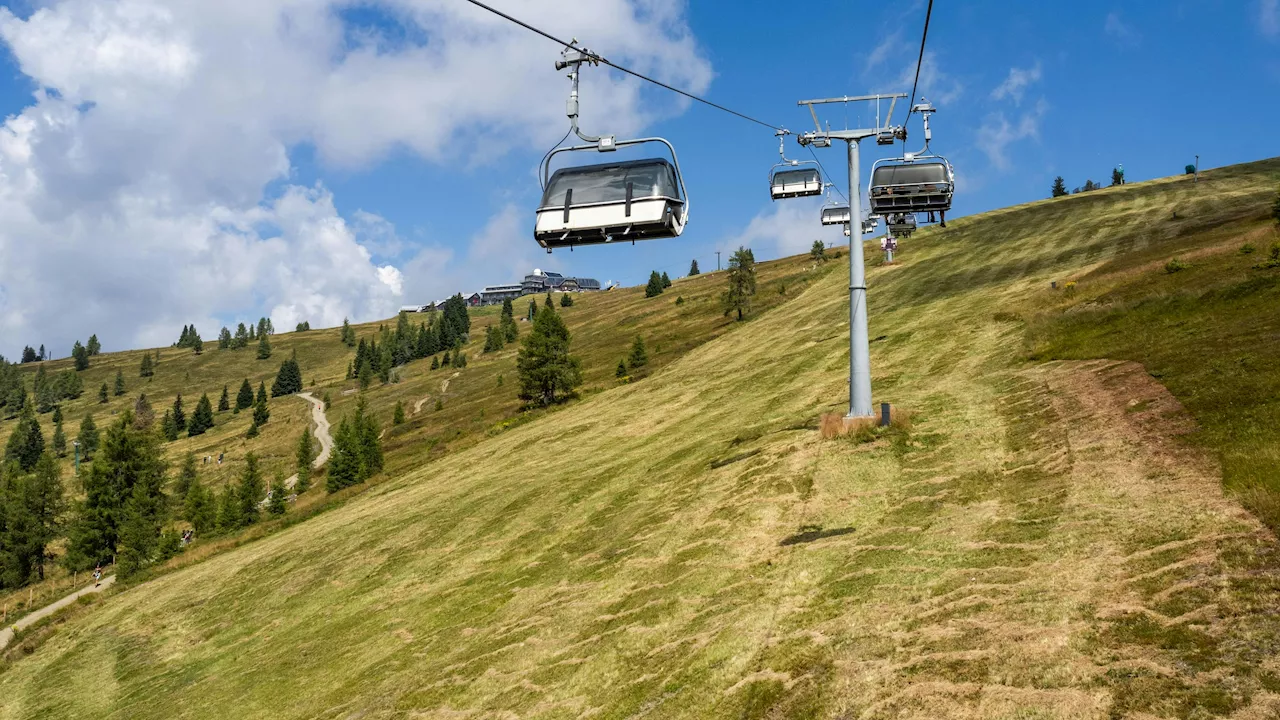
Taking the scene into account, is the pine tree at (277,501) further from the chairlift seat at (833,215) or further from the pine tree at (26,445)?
the pine tree at (26,445)

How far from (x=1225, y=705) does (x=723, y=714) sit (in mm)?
5642

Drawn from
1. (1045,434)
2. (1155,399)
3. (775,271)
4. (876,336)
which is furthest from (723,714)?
(775,271)

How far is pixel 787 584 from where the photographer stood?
14.2 m

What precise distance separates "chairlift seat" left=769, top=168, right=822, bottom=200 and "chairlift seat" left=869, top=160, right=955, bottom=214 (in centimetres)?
829

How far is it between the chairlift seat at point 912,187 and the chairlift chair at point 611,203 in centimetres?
1344

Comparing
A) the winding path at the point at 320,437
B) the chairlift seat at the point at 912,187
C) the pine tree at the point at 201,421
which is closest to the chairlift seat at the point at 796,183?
the chairlift seat at the point at 912,187

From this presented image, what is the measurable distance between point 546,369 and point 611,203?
211 feet

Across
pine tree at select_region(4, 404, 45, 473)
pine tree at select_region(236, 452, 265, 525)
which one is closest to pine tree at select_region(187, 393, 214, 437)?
pine tree at select_region(4, 404, 45, 473)

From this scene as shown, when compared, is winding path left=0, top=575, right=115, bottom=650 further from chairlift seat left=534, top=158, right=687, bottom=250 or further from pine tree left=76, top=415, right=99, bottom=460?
pine tree left=76, top=415, right=99, bottom=460

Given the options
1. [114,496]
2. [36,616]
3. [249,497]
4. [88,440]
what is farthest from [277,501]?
[88,440]

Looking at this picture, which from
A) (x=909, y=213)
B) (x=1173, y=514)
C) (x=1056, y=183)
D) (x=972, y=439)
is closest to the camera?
(x=1173, y=514)

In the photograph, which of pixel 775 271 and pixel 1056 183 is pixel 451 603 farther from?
pixel 1056 183

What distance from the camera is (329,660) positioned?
20656 millimetres

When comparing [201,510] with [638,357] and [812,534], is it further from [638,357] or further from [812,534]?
[812,534]
